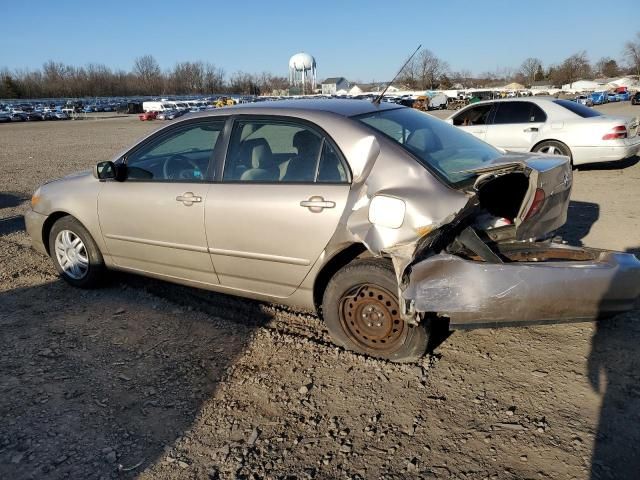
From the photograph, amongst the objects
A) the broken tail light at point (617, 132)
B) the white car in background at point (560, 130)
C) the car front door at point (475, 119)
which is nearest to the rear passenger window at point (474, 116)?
the car front door at point (475, 119)

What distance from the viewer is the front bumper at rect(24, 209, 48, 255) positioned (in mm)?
4922

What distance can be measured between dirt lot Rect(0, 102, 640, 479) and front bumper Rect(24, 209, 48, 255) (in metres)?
0.72

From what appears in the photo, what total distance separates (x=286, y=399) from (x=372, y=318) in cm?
76

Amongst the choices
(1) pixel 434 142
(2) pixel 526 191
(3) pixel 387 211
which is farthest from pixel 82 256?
(2) pixel 526 191

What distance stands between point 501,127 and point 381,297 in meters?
8.05

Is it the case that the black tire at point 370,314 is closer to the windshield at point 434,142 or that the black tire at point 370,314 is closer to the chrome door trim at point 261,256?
the chrome door trim at point 261,256

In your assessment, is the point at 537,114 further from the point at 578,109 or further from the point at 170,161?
the point at 170,161

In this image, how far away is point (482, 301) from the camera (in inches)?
117

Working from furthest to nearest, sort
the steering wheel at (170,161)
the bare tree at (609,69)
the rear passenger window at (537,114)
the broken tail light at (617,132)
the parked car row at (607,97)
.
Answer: the bare tree at (609,69), the parked car row at (607,97), the rear passenger window at (537,114), the broken tail light at (617,132), the steering wheel at (170,161)

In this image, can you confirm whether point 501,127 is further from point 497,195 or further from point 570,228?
point 497,195

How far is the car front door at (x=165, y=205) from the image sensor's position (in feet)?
12.9

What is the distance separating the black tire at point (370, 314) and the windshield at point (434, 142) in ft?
2.48

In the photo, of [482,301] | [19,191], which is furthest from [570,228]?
[19,191]

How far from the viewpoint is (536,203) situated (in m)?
3.32
